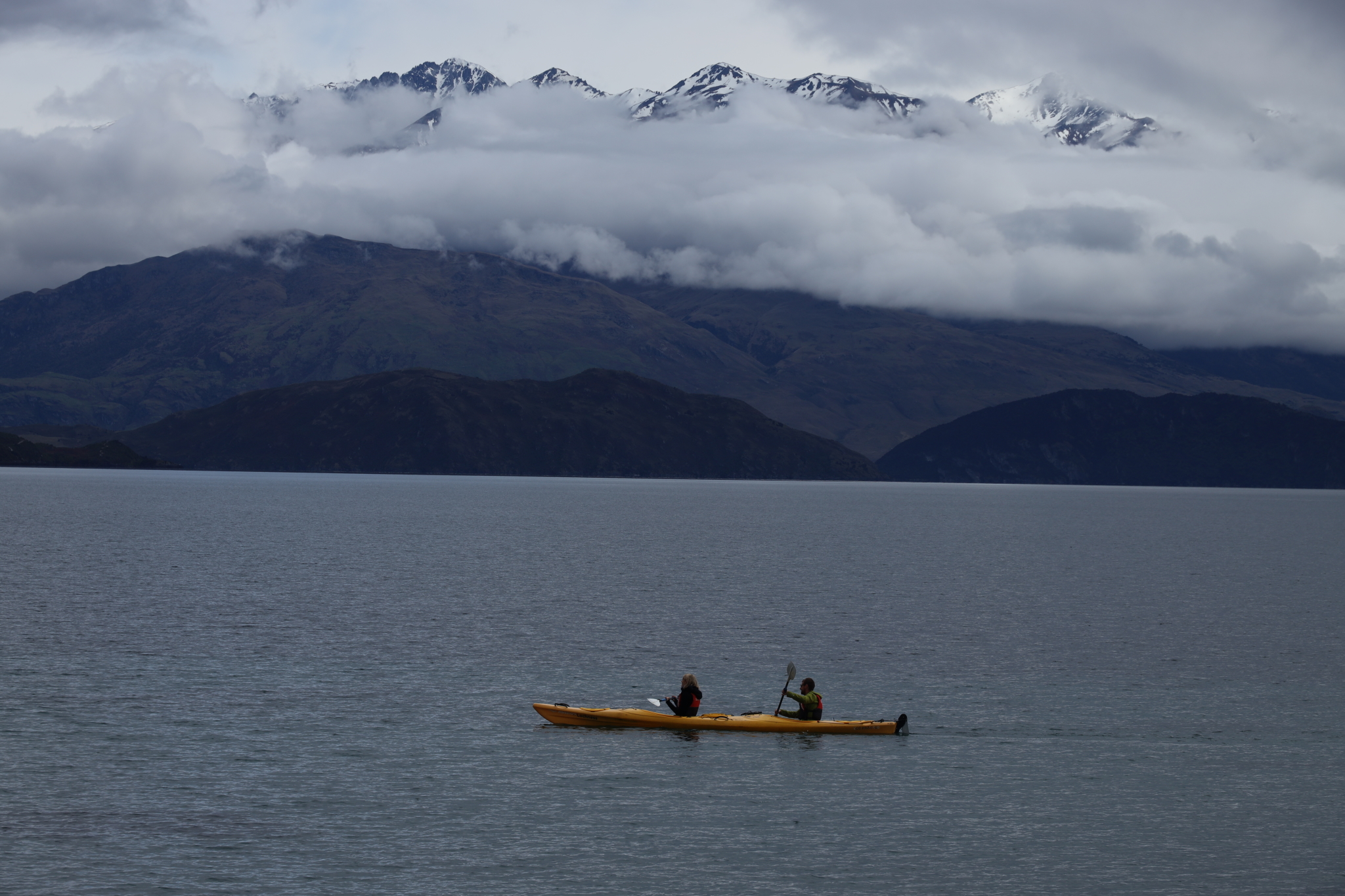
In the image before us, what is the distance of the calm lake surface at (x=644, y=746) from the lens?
1384 inches

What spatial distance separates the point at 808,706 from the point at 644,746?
23.7 feet

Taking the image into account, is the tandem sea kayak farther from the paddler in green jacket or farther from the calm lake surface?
the calm lake surface

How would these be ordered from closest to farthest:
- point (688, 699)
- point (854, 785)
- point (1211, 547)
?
point (854, 785)
point (688, 699)
point (1211, 547)

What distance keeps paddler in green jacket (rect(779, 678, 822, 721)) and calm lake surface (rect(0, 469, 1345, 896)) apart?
3.52 ft

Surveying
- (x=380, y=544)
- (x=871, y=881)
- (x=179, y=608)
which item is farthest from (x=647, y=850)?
(x=380, y=544)

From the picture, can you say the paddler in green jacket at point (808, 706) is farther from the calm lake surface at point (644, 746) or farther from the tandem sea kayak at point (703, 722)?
the calm lake surface at point (644, 746)

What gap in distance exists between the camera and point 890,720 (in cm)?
5406

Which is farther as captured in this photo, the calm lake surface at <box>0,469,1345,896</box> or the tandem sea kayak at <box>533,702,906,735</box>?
the tandem sea kayak at <box>533,702,906,735</box>

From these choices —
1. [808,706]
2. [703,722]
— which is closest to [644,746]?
[703,722]

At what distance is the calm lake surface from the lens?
35156 millimetres

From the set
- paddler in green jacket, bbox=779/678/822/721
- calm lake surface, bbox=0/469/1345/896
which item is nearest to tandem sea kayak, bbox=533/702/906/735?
paddler in green jacket, bbox=779/678/822/721

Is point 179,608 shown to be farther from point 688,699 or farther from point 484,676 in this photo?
point 688,699

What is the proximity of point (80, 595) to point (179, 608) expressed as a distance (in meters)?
10.5

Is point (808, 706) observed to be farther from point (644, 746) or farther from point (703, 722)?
point (644, 746)
